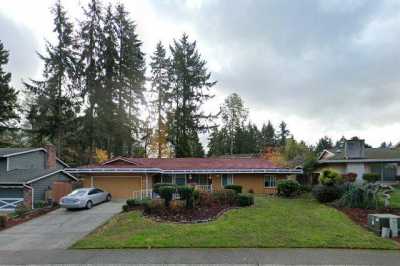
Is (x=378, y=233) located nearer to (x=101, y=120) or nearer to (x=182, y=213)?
(x=182, y=213)

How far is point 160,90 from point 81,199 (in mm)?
23371

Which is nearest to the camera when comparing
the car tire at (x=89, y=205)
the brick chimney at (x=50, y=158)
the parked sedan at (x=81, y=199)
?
the parked sedan at (x=81, y=199)

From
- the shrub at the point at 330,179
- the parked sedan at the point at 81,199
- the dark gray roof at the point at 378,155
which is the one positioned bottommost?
the parked sedan at the point at 81,199

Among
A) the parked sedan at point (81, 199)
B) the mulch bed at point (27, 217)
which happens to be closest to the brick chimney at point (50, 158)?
the mulch bed at point (27, 217)

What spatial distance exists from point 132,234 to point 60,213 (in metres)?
9.66

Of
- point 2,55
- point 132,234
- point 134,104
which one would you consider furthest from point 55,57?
point 132,234

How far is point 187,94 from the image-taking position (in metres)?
41.7

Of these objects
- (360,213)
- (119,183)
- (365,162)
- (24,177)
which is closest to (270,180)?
(365,162)

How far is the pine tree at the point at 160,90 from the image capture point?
40531mm

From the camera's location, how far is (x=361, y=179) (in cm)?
2831

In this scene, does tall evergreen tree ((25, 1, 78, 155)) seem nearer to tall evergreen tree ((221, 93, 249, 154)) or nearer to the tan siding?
the tan siding

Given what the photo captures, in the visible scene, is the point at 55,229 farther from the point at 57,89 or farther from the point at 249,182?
the point at 57,89

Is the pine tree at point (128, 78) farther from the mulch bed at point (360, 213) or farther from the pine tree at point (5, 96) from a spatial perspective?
the mulch bed at point (360, 213)

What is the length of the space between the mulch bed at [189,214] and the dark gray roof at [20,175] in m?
10.7
